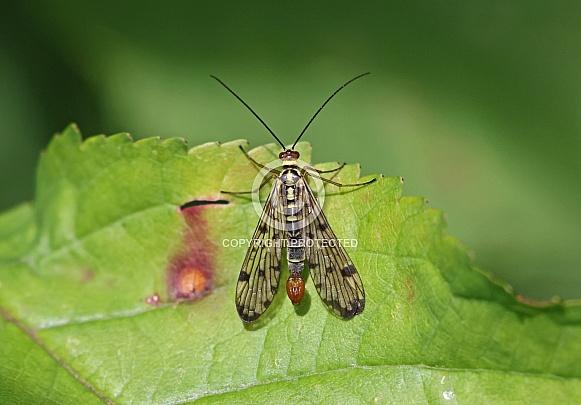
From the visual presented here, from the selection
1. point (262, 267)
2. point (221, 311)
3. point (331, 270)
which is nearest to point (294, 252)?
point (262, 267)

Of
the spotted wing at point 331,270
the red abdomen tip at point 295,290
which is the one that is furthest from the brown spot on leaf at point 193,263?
the spotted wing at point 331,270

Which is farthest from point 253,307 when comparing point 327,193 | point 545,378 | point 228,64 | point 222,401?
point 228,64

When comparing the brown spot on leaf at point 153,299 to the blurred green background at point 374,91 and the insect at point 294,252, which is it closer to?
the insect at point 294,252

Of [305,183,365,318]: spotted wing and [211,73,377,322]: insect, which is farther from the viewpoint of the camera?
[211,73,377,322]: insect

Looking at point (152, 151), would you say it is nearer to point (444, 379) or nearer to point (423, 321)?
point (423, 321)

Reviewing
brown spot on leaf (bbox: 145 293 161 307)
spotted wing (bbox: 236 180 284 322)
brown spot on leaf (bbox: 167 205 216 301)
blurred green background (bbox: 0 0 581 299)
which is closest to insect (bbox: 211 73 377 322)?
spotted wing (bbox: 236 180 284 322)

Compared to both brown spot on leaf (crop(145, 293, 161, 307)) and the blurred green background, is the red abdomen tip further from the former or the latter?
the blurred green background
